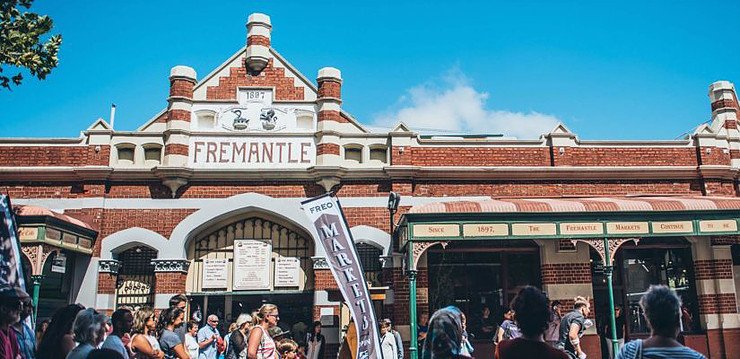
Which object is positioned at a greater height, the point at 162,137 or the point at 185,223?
the point at 162,137

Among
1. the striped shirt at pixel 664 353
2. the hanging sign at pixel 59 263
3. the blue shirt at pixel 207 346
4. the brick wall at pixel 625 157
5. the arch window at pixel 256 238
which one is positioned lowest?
the blue shirt at pixel 207 346

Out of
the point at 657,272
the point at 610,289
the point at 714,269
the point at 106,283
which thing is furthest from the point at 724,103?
the point at 106,283

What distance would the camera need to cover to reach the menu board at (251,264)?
1511cm

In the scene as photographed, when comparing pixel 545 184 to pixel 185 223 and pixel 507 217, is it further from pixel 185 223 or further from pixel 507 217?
pixel 185 223

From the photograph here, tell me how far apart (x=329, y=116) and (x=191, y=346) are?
852cm

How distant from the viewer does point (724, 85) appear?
→ 17250mm

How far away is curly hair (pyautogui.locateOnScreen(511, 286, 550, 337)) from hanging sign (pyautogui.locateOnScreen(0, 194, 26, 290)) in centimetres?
543

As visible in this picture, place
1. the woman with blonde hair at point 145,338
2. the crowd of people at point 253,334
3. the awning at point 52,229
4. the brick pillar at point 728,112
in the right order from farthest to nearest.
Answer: the brick pillar at point 728,112 → the awning at point 52,229 → the woman with blonde hair at point 145,338 → the crowd of people at point 253,334

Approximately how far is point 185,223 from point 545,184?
9075 millimetres

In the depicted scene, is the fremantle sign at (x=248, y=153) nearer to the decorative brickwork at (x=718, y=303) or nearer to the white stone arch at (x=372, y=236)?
the white stone arch at (x=372, y=236)

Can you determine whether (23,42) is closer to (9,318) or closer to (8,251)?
(8,251)

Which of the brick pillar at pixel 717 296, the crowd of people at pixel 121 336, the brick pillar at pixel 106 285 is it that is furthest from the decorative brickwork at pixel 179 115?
the brick pillar at pixel 717 296

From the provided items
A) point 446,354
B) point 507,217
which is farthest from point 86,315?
point 507,217

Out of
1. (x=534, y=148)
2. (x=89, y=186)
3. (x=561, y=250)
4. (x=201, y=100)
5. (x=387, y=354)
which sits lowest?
(x=387, y=354)
